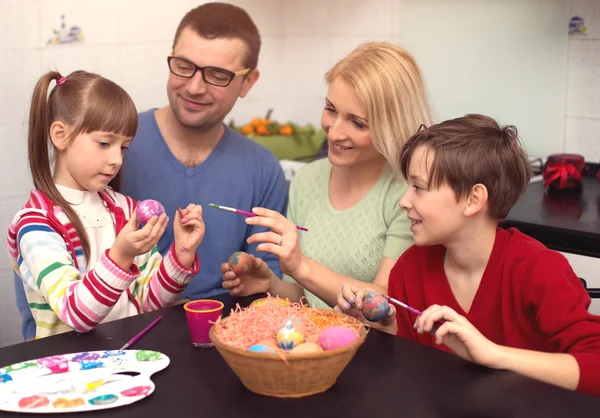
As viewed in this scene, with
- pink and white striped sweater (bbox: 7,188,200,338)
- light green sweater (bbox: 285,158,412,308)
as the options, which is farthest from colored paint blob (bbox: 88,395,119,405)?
light green sweater (bbox: 285,158,412,308)

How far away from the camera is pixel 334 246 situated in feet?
→ 7.29

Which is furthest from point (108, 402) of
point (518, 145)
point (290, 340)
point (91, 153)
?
point (518, 145)

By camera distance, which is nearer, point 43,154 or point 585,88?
point 43,154

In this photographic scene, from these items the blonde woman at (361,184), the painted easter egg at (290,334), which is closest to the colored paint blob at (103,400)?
the painted easter egg at (290,334)

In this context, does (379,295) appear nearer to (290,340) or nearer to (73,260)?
(290,340)

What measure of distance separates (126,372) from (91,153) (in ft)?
2.29

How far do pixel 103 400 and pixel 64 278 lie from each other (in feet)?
1.77

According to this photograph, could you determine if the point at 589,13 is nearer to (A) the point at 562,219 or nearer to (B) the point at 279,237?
(A) the point at 562,219

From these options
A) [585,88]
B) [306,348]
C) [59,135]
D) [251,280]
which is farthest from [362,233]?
[585,88]

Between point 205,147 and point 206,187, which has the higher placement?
point 205,147

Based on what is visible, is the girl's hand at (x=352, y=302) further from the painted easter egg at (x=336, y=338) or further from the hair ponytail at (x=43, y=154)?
the hair ponytail at (x=43, y=154)

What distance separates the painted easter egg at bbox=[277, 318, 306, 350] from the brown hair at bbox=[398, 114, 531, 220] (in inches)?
21.4

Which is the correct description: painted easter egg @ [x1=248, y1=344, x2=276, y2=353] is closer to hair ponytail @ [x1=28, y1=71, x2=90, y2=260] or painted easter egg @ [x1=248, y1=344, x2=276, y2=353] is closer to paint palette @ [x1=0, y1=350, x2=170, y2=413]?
paint palette @ [x1=0, y1=350, x2=170, y2=413]

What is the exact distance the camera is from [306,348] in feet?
4.21
